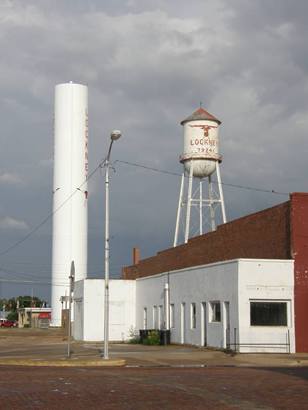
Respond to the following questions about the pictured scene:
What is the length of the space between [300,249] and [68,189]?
34.8m

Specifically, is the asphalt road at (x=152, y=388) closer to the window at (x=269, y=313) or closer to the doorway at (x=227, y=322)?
the window at (x=269, y=313)

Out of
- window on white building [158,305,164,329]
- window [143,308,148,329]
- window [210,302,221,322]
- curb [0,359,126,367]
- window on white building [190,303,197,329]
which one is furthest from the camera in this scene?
window [143,308,148,329]

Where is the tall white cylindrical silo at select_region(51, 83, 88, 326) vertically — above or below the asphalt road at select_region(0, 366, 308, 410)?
above

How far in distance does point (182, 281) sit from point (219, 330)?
740cm

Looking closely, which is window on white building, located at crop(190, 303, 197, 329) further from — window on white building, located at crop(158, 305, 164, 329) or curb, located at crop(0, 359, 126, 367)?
curb, located at crop(0, 359, 126, 367)

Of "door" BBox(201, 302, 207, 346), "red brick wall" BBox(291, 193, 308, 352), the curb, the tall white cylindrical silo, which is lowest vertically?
the curb

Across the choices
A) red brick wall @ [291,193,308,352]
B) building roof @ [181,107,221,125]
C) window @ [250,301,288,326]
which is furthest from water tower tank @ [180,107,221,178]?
window @ [250,301,288,326]

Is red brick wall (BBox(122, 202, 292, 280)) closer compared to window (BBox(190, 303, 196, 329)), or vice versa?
red brick wall (BBox(122, 202, 292, 280))

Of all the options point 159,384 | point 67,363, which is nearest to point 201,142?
point 67,363

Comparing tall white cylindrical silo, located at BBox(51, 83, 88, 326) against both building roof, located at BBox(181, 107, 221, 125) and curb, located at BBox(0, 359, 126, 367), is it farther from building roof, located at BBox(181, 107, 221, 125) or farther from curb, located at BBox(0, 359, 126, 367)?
curb, located at BBox(0, 359, 126, 367)

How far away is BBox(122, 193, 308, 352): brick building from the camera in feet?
110

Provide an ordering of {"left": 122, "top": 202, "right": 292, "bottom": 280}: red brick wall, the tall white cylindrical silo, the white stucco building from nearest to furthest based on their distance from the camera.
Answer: the white stucco building < {"left": 122, "top": 202, "right": 292, "bottom": 280}: red brick wall < the tall white cylindrical silo

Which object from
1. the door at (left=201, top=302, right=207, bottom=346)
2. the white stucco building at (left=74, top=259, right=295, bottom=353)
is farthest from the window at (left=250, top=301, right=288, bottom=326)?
the door at (left=201, top=302, right=207, bottom=346)

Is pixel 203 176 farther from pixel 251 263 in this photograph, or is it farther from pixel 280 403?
pixel 280 403
